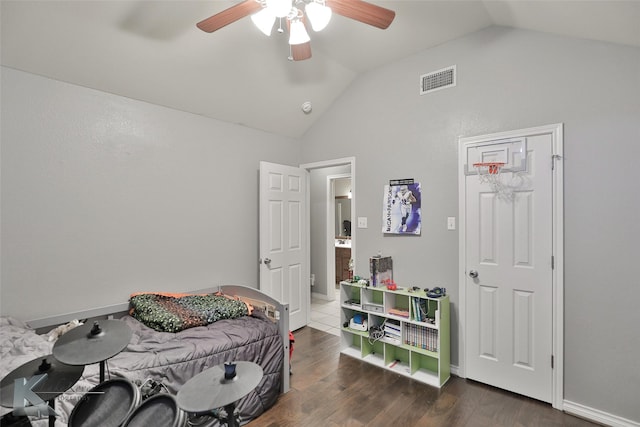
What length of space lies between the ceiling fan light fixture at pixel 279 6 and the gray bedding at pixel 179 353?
2098 mm

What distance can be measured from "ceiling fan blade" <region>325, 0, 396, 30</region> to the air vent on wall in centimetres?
130

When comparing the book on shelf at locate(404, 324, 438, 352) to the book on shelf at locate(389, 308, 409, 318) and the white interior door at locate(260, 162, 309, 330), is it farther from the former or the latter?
the white interior door at locate(260, 162, 309, 330)

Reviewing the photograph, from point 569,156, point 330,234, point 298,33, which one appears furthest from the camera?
point 330,234

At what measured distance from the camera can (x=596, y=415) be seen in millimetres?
2127


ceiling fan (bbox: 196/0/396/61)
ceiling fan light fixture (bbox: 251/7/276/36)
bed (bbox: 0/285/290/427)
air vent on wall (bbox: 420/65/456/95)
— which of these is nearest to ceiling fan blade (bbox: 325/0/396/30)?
ceiling fan (bbox: 196/0/396/61)

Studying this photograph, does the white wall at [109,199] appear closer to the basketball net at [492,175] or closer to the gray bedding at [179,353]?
the gray bedding at [179,353]

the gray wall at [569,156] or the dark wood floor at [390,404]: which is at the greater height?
the gray wall at [569,156]

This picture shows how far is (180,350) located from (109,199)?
1418 mm

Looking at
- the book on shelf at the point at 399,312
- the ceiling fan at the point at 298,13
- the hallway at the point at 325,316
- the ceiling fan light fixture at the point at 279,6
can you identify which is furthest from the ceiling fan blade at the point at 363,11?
the hallway at the point at 325,316

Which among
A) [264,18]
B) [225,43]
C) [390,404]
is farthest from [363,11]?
[390,404]

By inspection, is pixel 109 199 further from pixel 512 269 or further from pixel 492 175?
pixel 512 269

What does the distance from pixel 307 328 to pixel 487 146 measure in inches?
114

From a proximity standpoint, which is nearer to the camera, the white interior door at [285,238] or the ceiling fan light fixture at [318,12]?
the ceiling fan light fixture at [318,12]

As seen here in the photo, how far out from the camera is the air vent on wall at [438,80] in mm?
2830
